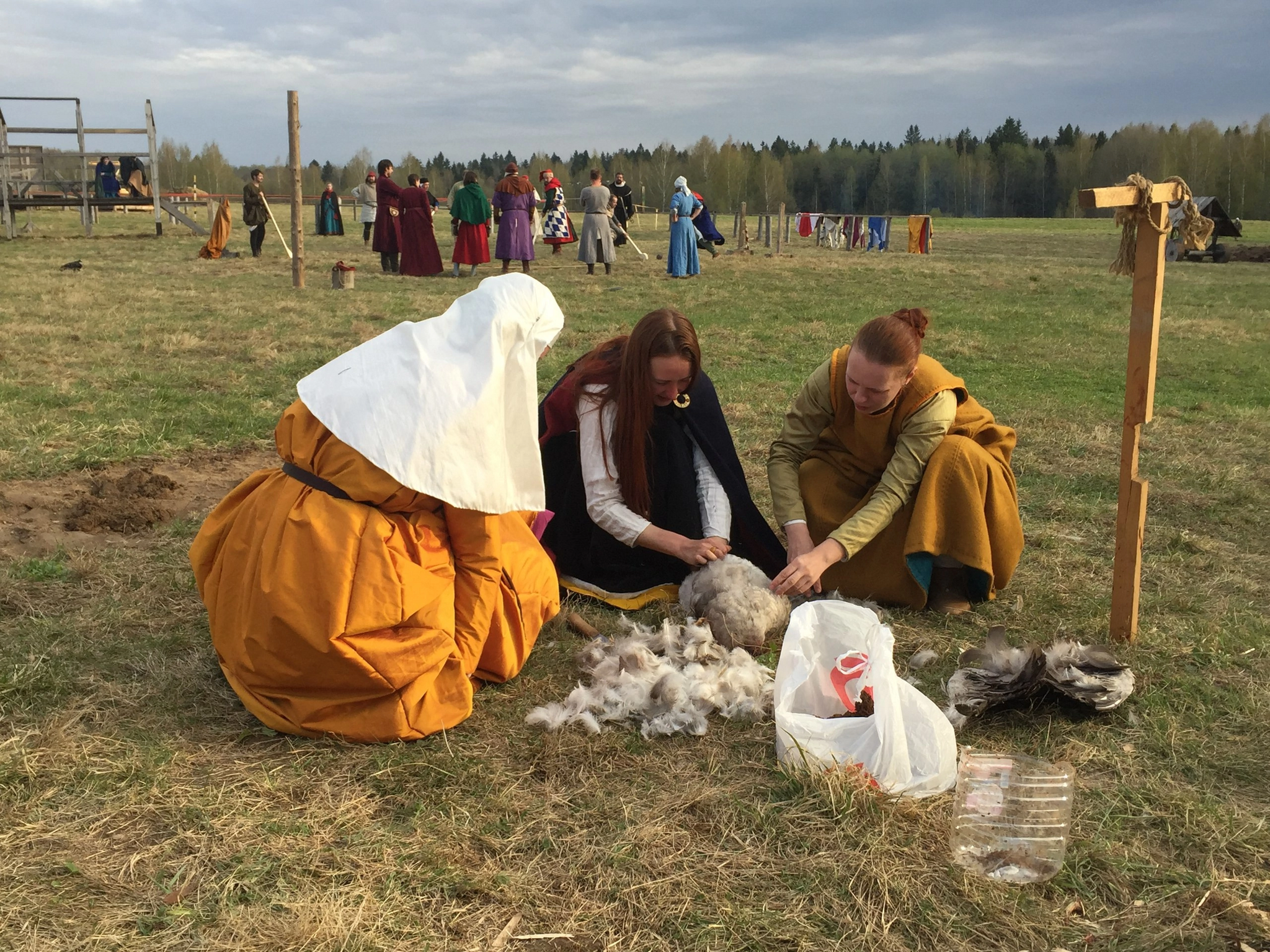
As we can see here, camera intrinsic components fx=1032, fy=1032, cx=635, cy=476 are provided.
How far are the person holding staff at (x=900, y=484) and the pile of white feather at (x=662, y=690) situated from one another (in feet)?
1.50

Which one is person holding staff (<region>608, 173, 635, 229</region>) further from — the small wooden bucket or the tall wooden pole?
the tall wooden pole

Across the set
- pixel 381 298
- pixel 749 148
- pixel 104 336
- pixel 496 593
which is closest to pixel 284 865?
pixel 496 593

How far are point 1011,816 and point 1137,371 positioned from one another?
161cm

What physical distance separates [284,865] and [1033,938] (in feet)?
5.41

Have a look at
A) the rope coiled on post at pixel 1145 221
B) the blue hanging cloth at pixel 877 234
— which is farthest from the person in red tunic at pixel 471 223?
the blue hanging cloth at pixel 877 234

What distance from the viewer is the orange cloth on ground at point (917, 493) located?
149 inches

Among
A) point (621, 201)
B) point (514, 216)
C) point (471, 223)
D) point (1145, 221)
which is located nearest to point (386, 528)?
point (1145, 221)

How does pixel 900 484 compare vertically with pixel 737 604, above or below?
above

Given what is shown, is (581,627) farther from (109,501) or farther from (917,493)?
(109,501)

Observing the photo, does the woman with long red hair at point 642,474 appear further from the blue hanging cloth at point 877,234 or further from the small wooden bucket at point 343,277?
the blue hanging cloth at point 877,234

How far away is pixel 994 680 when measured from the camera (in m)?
3.10

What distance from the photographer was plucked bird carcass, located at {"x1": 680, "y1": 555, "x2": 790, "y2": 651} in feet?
11.6

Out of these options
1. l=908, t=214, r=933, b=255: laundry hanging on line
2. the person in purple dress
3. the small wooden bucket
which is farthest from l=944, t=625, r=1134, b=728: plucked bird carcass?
l=908, t=214, r=933, b=255: laundry hanging on line

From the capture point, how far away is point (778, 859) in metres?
2.42
